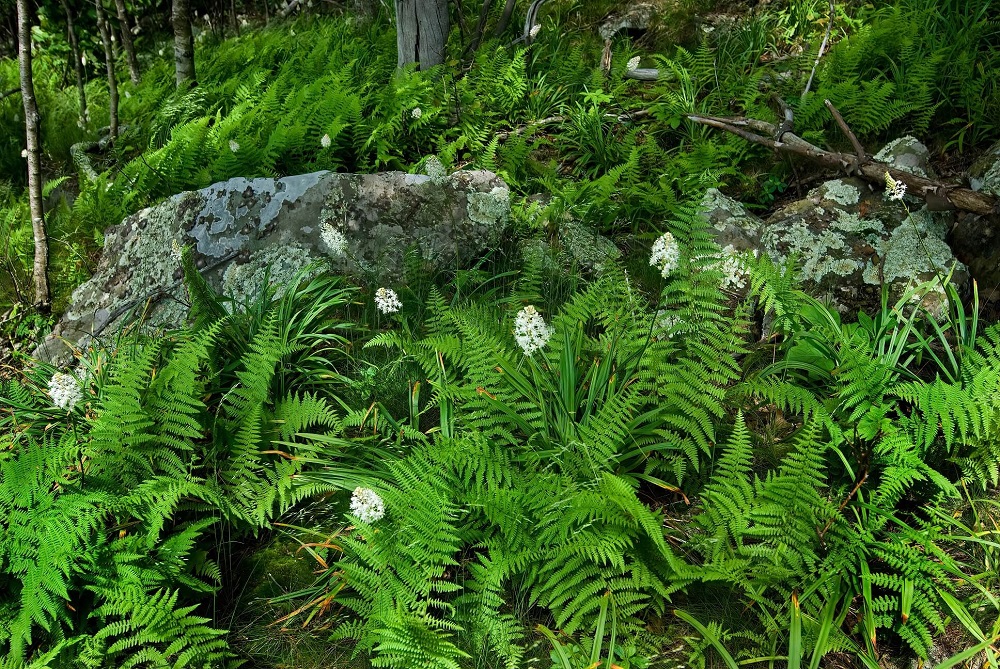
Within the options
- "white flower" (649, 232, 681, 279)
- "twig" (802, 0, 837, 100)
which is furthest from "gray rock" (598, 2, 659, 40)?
"white flower" (649, 232, 681, 279)

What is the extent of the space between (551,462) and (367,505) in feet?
2.50

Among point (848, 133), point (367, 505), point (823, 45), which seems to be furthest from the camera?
point (823, 45)

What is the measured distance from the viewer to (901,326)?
3.27 m

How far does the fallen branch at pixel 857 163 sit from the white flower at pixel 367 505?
3.17m

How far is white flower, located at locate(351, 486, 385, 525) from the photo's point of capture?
2.46 meters

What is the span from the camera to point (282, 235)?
4.14m

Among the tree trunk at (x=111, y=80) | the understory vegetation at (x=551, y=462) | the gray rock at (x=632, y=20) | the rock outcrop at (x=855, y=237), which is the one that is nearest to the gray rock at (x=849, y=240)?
the rock outcrop at (x=855, y=237)

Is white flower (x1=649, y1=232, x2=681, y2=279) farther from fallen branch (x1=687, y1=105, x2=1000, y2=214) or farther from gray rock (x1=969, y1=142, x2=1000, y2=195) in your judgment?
gray rock (x1=969, y1=142, x2=1000, y2=195)

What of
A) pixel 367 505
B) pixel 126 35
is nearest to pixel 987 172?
pixel 367 505

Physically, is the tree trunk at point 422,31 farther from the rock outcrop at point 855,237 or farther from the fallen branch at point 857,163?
the rock outcrop at point 855,237

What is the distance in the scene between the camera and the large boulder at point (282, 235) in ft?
13.3

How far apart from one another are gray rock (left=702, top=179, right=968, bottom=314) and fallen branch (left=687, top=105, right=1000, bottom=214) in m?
0.10

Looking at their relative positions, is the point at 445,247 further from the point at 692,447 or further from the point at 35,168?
the point at 35,168

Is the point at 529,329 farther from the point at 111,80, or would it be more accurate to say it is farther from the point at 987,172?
the point at 111,80
